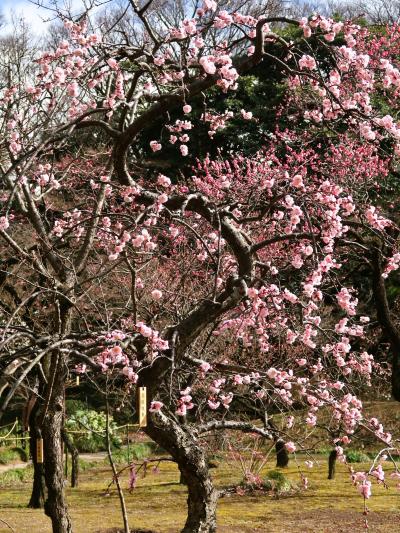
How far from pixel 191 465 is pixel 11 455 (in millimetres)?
8334

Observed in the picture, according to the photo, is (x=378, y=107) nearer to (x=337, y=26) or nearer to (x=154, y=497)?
(x=154, y=497)

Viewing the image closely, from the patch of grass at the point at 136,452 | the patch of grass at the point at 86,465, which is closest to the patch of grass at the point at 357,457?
the patch of grass at the point at 136,452

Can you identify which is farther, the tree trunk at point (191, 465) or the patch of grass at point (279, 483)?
the patch of grass at point (279, 483)

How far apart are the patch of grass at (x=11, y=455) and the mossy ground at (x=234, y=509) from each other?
1.69 meters

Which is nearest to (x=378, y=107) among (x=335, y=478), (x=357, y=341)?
(x=357, y=341)

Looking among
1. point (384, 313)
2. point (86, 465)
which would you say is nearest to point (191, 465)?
point (384, 313)

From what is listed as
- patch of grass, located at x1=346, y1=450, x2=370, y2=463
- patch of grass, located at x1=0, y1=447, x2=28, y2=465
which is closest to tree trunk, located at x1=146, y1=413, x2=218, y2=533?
patch of grass, located at x1=346, y1=450, x2=370, y2=463

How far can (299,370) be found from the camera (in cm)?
1056

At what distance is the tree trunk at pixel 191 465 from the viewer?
5617 mm

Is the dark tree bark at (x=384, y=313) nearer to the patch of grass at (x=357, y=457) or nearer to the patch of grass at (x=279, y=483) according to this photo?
the patch of grass at (x=279, y=483)

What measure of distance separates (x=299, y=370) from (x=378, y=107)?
565cm

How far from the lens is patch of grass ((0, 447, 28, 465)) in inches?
509

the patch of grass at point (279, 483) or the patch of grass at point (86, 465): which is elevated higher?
the patch of grass at point (86, 465)

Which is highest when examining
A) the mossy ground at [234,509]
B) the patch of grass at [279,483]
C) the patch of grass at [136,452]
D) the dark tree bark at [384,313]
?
the dark tree bark at [384,313]
